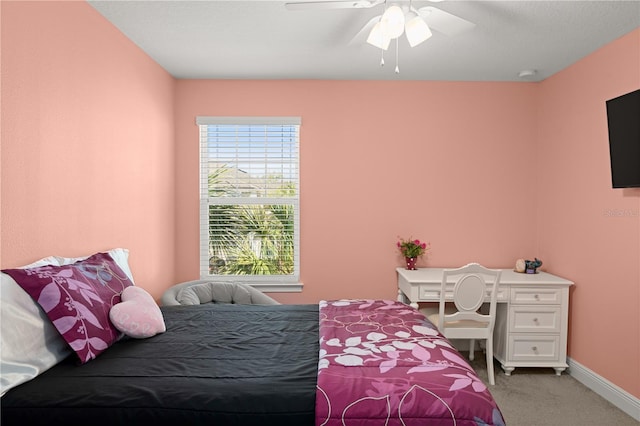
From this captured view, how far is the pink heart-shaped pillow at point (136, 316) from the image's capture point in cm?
A: 202

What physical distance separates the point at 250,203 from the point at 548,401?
2938 mm

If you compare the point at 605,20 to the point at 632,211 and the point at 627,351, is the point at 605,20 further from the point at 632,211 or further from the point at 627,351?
the point at 627,351

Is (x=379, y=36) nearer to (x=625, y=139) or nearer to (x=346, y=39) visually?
(x=346, y=39)

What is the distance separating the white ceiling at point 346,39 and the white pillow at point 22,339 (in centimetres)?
179

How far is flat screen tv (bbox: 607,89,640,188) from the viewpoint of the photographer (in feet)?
8.61

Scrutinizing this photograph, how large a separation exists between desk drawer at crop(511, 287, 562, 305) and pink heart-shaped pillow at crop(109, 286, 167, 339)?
2688 mm

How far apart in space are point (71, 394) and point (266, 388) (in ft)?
2.39

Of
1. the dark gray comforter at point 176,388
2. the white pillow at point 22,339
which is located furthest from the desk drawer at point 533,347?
the white pillow at point 22,339

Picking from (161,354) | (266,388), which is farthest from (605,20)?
(161,354)

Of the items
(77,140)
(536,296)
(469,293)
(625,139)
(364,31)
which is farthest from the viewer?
(536,296)

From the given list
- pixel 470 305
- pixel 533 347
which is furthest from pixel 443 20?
pixel 533 347

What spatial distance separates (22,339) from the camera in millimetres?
1634

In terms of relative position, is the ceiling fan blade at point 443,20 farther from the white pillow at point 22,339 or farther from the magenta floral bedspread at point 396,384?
the white pillow at point 22,339

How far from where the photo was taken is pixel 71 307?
179 centimetres
